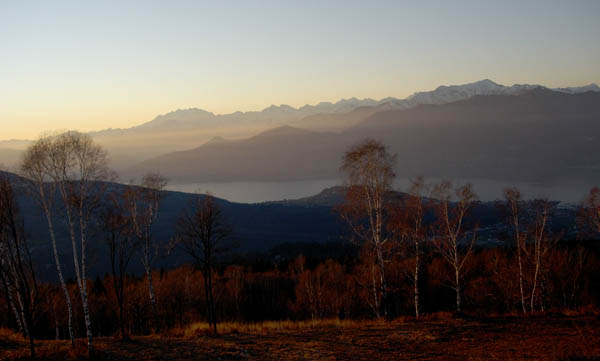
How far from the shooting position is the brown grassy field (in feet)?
49.8

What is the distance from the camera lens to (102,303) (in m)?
51.8

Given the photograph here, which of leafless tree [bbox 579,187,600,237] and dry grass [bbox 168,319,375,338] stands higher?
leafless tree [bbox 579,187,600,237]

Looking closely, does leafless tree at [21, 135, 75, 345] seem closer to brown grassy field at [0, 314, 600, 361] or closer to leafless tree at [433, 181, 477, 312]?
brown grassy field at [0, 314, 600, 361]

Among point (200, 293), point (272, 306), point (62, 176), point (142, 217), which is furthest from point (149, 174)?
point (272, 306)

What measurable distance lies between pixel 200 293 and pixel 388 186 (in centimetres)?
3958

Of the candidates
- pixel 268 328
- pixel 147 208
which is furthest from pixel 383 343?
pixel 147 208

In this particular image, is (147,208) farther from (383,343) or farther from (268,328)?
(383,343)

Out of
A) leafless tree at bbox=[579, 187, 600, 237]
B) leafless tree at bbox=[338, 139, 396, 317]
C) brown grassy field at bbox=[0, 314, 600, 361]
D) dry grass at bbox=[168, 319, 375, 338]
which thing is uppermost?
leafless tree at bbox=[338, 139, 396, 317]

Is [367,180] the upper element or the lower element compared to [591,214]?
upper

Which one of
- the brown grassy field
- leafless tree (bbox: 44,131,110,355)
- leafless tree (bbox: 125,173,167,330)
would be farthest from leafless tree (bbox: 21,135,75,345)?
leafless tree (bbox: 125,173,167,330)

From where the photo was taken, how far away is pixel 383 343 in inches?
687

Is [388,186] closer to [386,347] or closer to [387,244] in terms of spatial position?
[387,244]

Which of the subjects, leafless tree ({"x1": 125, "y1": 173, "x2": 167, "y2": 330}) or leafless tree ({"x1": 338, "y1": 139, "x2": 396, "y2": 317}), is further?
leafless tree ({"x1": 125, "y1": 173, "x2": 167, "y2": 330})

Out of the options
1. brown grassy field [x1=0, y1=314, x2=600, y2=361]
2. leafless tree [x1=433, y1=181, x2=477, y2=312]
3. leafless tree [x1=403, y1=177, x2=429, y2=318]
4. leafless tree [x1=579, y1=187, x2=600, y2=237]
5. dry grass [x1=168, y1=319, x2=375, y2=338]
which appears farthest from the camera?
leafless tree [x1=433, y1=181, x2=477, y2=312]
